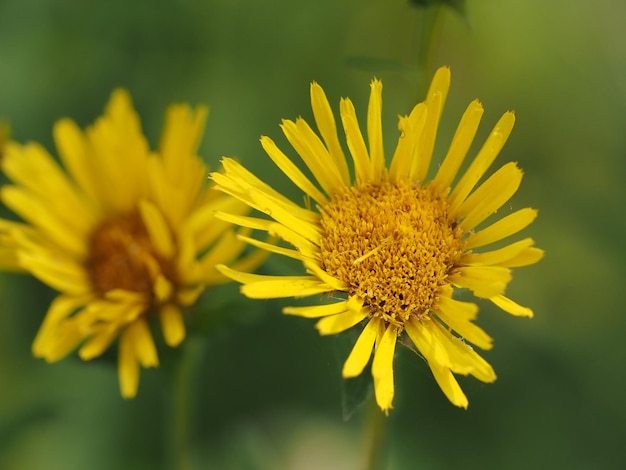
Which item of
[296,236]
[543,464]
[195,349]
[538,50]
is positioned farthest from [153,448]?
[538,50]

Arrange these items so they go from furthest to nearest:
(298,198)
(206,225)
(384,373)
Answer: (298,198)
(206,225)
(384,373)

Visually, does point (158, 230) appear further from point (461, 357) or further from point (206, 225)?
point (461, 357)

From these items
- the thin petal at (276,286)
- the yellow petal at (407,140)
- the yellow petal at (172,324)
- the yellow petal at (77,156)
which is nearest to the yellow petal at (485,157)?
the yellow petal at (407,140)

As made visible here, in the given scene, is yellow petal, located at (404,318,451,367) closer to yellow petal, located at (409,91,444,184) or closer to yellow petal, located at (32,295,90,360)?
yellow petal, located at (409,91,444,184)

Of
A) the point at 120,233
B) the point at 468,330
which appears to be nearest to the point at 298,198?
the point at 120,233

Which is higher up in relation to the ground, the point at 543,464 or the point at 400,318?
the point at 400,318

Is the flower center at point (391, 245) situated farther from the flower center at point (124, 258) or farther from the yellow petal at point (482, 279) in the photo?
the flower center at point (124, 258)

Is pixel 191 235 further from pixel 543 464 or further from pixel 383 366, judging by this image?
pixel 543 464

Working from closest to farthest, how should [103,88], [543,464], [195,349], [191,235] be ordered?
[191,235] < [195,349] < [543,464] < [103,88]
